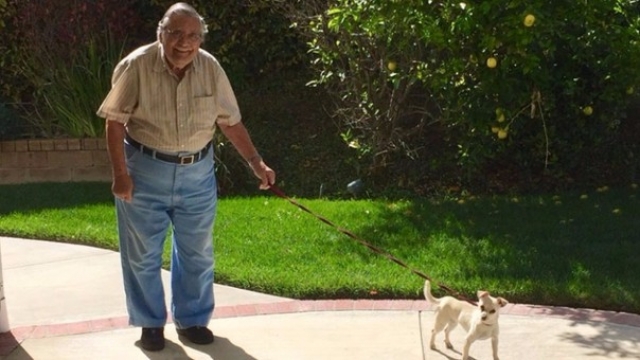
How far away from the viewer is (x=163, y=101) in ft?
16.5

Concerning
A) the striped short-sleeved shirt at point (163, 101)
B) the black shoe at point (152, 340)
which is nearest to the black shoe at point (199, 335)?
the black shoe at point (152, 340)

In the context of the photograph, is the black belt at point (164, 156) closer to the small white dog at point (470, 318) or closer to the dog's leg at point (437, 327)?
the small white dog at point (470, 318)

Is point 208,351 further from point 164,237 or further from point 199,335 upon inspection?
point 164,237

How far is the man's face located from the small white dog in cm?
163

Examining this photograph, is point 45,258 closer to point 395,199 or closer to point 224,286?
point 224,286

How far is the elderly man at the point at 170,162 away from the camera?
196 inches

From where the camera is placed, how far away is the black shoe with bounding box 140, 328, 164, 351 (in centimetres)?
538

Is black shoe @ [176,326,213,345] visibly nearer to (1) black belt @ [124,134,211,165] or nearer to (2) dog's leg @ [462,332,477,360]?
(1) black belt @ [124,134,211,165]

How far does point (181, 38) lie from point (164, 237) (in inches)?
41.9

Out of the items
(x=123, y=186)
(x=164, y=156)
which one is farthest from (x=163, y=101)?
(x=123, y=186)

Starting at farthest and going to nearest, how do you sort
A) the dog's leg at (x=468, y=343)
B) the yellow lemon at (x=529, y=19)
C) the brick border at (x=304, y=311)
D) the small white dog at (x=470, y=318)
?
1. the yellow lemon at (x=529, y=19)
2. the brick border at (x=304, y=311)
3. the dog's leg at (x=468, y=343)
4. the small white dog at (x=470, y=318)

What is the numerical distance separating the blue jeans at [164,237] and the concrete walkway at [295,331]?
0.22 m

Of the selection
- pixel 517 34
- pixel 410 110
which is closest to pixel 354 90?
pixel 410 110

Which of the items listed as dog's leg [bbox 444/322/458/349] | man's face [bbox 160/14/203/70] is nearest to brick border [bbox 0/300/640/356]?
dog's leg [bbox 444/322/458/349]
